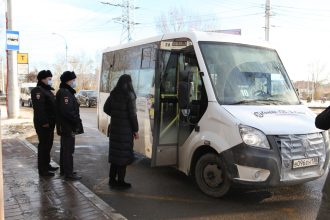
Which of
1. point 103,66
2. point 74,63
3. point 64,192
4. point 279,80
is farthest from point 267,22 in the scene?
point 74,63

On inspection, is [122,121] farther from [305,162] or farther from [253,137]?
[305,162]

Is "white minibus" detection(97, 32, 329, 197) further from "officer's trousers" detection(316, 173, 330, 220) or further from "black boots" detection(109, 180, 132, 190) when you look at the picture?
"officer's trousers" detection(316, 173, 330, 220)

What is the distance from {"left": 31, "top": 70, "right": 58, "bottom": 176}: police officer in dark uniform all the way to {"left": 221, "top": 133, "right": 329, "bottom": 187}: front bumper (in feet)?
11.1

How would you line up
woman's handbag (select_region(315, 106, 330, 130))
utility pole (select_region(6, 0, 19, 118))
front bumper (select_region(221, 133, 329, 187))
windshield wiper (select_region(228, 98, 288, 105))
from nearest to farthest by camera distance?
1. woman's handbag (select_region(315, 106, 330, 130))
2. front bumper (select_region(221, 133, 329, 187))
3. windshield wiper (select_region(228, 98, 288, 105))
4. utility pole (select_region(6, 0, 19, 118))

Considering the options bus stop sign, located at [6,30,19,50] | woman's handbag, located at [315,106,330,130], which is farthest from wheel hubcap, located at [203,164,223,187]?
bus stop sign, located at [6,30,19,50]

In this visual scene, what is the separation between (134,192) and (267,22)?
27.5m

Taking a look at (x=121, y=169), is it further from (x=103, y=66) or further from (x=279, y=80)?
(x=103, y=66)

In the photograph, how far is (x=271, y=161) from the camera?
17.3 ft

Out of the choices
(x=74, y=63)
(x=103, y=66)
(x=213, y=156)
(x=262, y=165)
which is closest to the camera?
(x=262, y=165)

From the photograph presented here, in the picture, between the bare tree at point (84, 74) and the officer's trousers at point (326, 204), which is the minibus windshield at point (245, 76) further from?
the bare tree at point (84, 74)

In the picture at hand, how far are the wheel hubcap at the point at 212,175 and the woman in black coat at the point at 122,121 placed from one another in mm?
1239

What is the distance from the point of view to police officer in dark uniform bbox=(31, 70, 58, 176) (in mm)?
7090

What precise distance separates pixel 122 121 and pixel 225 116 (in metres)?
1.66

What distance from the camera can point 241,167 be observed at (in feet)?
17.8
